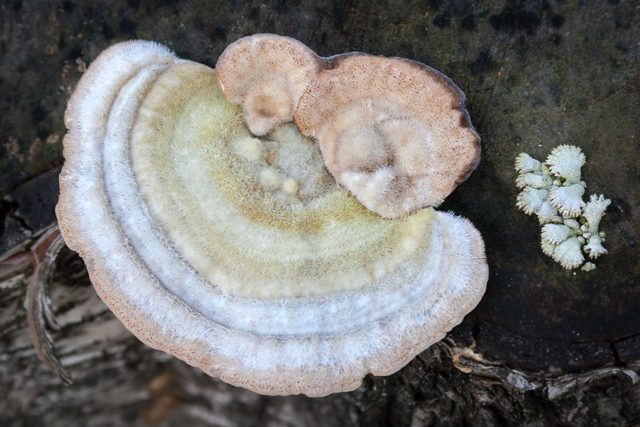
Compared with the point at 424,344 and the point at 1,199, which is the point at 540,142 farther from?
the point at 1,199

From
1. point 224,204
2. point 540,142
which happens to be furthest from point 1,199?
point 540,142

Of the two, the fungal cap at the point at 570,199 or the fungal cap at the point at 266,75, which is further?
the fungal cap at the point at 570,199

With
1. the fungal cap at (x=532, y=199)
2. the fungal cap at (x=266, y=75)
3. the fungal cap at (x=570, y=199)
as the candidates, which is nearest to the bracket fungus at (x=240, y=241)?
the fungal cap at (x=266, y=75)

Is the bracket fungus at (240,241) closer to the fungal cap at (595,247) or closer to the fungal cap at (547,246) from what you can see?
the fungal cap at (547,246)

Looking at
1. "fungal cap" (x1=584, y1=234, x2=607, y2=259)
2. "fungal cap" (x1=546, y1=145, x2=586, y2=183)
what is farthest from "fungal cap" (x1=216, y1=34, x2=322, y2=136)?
"fungal cap" (x1=584, y1=234, x2=607, y2=259)

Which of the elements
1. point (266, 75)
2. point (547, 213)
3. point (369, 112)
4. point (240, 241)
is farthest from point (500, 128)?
point (240, 241)
